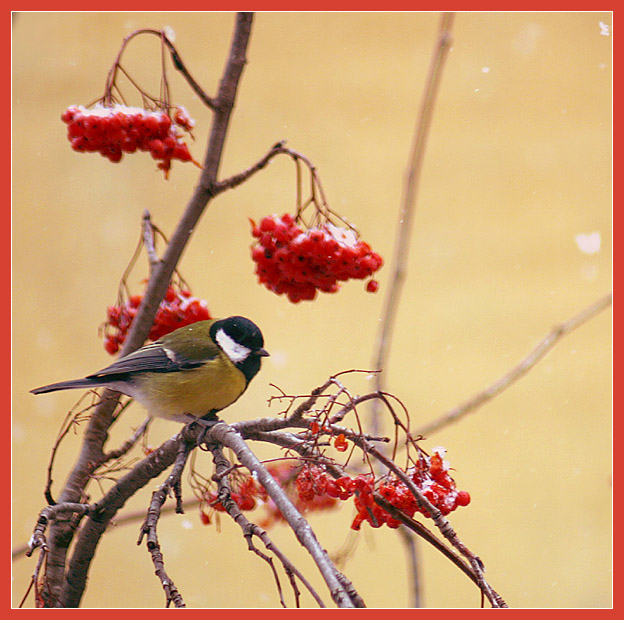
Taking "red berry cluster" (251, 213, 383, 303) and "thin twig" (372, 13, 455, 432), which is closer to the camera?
"red berry cluster" (251, 213, 383, 303)

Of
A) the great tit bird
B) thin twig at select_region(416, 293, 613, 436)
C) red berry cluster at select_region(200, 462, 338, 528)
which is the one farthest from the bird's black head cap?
thin twig at select_region(416, 293, 613, 436)

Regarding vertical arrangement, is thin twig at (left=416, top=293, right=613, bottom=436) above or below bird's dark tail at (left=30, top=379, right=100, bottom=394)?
above

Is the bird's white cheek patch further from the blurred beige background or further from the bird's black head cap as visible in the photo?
the blurred beige background

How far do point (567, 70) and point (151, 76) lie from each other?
600mm

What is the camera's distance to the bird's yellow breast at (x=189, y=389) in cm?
59

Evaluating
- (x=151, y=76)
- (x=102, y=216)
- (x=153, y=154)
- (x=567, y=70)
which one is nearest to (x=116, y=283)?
(x=102, y=216)

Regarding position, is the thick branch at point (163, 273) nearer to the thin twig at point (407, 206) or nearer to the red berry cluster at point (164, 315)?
the red berry cluster at point (164, 315)

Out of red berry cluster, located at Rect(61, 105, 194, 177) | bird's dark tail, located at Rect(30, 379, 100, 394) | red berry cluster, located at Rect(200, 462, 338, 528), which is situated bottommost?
red berry cluster, located at Rect(200, 462, 338, 528)

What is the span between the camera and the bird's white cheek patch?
24.0 inches

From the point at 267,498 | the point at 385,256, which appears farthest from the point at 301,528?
the point at 385,256

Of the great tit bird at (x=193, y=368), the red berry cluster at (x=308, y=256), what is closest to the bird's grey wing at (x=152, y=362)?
the great tit bird at (x=193, y=368)

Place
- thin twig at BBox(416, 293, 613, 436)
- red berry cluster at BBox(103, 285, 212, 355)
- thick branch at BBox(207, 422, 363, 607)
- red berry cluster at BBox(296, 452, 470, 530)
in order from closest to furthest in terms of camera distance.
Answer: thick branch at BBox(207, 422, 363, 607) → red berry cluster at BBox(296, 452, 470, 530) → red berry cluster at BBox(103, 285, 212, 355) → thin twig at BBox(416, 293, 613, 436)

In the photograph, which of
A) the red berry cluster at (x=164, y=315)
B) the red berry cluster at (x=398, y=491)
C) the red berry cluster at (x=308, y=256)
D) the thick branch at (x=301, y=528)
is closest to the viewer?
the thick branch at (x=301, y=528)

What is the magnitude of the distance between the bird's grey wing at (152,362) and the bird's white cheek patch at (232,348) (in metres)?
0.01
